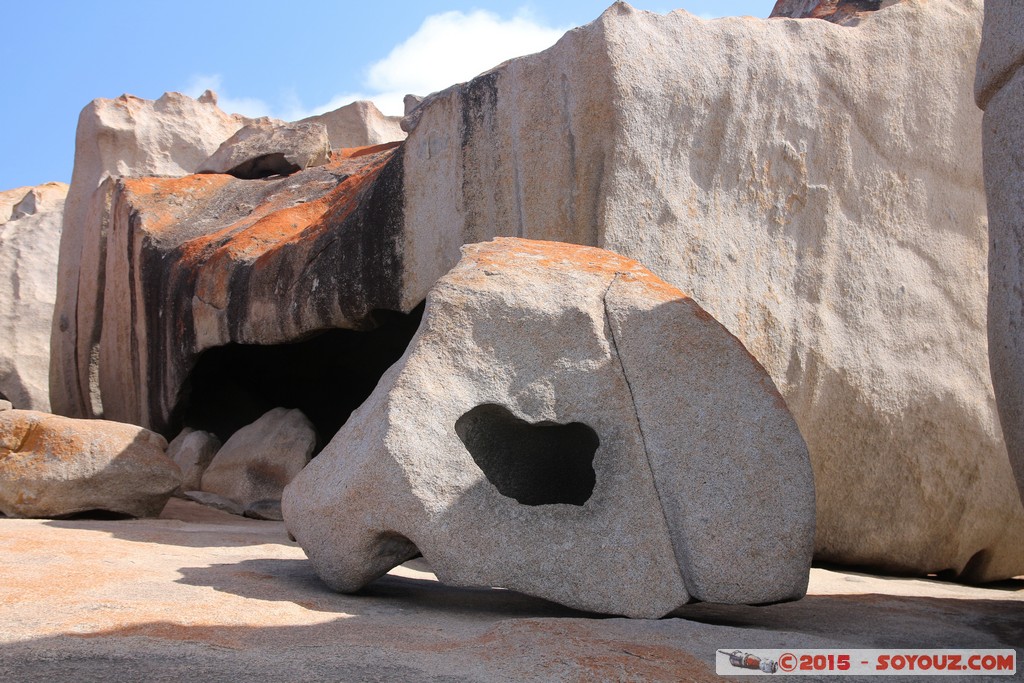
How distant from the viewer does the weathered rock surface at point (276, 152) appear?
938 cm

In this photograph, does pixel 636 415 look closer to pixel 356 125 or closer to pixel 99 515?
pixel 99 515

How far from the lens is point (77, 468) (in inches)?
220

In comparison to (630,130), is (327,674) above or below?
below

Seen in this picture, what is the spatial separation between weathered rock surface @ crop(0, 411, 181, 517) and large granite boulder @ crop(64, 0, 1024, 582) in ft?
5.95

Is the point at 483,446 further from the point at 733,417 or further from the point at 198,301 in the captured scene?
the point at 198,301

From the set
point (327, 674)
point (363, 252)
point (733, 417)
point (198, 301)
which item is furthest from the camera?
point (198, 301)

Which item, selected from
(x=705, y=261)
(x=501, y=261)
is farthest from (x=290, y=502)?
(x=705, y=261)

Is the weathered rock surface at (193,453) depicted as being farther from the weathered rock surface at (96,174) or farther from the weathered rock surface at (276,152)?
the weathered rock surface at (276,152)

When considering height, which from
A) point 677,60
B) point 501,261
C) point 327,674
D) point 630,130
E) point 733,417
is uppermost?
point 677,60

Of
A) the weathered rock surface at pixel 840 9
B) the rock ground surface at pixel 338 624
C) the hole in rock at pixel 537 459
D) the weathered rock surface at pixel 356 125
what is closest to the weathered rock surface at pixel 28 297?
the weathered rock surface at pixel 356 125

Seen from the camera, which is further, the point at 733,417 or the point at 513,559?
the point at 733,417

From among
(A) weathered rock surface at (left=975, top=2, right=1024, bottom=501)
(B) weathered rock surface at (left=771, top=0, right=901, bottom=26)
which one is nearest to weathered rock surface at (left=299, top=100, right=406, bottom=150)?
(B) weathered rock surface at (left=771, top=0, right=901, bottom=26)

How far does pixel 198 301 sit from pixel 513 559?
195 inches

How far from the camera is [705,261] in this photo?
17.3ft
